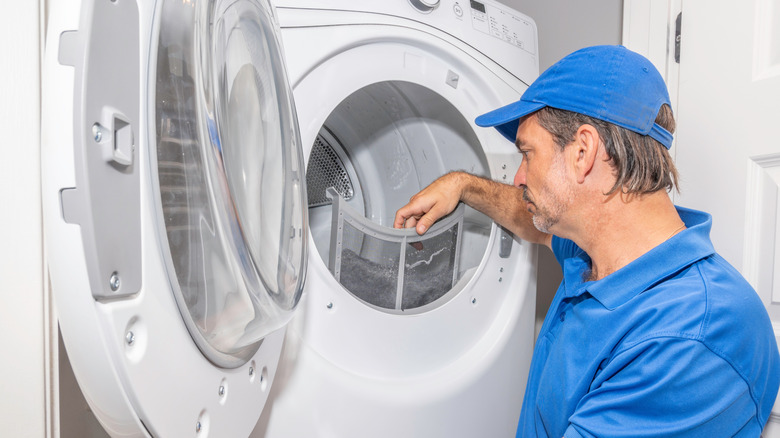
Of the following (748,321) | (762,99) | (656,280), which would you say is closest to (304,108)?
(656,280)

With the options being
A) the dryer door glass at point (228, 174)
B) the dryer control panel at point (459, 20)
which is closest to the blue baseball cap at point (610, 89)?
the dryer control panel at point (459, 20)

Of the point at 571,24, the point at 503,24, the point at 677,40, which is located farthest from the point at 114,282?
the point at 571,24

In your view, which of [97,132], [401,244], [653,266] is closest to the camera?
[97,132]

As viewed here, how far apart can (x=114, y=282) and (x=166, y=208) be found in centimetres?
8

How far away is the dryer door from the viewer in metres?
0.36

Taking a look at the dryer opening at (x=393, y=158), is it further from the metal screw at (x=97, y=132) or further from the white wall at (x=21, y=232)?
the metal screw at (x=97, y=132)

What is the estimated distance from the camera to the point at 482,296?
1.01 m

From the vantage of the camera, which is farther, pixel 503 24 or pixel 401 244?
pixel 503 24

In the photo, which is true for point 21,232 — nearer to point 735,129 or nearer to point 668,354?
point 668,354

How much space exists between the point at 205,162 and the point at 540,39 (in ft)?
4.14

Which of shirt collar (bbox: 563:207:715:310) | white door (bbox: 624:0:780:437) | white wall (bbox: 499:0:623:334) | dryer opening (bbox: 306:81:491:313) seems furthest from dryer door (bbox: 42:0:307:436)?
white wall (bbox: 499:0:623:334)

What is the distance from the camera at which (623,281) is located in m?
0.82

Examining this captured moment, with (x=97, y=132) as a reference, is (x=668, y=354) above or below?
below

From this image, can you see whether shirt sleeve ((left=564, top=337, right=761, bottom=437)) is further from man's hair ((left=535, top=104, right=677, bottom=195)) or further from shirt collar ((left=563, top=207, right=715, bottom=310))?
man's hair ((left=535, top=104, right=677, bottom=195))
